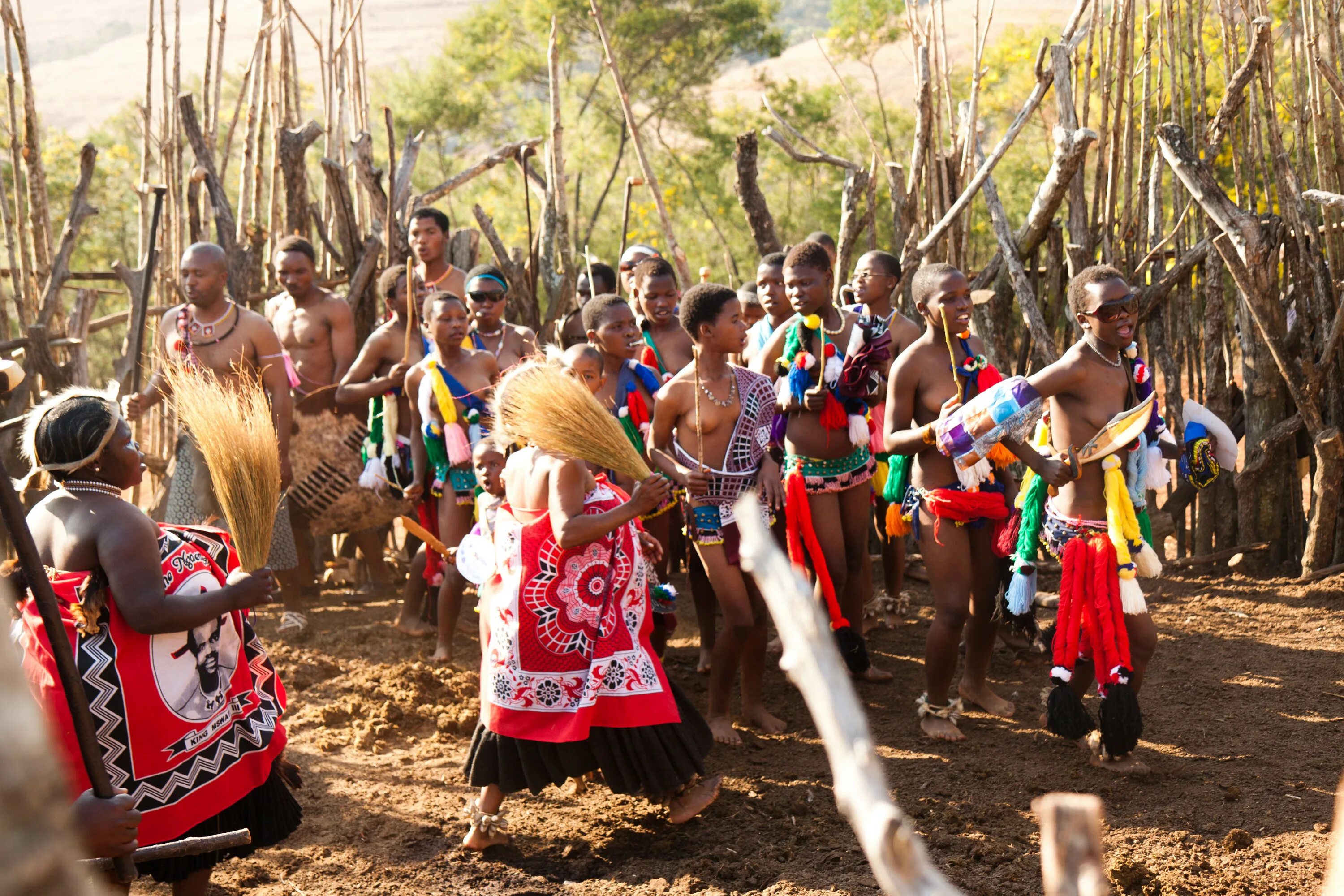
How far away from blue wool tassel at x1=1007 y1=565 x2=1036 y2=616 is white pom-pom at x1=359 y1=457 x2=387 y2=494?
A: 348 cm

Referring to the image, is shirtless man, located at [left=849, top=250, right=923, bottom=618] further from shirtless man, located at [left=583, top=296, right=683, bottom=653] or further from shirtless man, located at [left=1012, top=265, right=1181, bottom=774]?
shirtless man, located at [left=1012, top=265, right=1181, bottom=774]

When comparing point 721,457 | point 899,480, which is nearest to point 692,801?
point 721,457

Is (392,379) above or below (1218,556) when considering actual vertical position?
above

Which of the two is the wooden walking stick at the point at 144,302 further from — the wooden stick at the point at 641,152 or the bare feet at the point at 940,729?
the bare feet at the point at 940,729

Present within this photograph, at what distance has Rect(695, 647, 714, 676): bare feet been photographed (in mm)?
5477

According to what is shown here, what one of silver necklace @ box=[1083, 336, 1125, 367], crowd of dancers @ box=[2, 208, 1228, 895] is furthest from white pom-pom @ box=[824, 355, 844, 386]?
silver necklace @ box=[1083, 336, 1125, 367]

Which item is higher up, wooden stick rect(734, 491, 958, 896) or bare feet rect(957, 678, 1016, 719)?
wooden stick rect(734, 491, 958, 896)

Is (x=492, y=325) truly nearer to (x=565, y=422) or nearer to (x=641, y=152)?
(x=641, y=152)

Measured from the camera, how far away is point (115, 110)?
61.1 meters

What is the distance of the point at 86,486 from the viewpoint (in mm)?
2939

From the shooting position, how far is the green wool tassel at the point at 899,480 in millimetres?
5035

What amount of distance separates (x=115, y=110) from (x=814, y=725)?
216ft

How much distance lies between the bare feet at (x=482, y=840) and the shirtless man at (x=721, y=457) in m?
1.11

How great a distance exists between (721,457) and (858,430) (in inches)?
27.7
